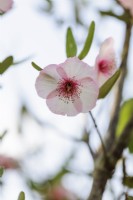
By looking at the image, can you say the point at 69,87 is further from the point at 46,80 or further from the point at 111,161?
the point at 111,161

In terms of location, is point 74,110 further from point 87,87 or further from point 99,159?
point 99,159

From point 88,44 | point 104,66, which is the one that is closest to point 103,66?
point 104,66

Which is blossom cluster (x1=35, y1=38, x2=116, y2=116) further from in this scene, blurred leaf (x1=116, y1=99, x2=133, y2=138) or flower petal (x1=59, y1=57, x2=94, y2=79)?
blurred leaf (x1=116, y1=99, x2=133, y2=138)

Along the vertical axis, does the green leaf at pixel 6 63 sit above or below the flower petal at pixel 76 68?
below

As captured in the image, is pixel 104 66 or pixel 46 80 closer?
pixel 46 80

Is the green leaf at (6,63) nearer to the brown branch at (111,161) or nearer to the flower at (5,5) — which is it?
the flower at (5,5)

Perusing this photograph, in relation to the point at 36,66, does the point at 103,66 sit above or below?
above

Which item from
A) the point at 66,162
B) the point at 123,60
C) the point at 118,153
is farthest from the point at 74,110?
the point at 66,162

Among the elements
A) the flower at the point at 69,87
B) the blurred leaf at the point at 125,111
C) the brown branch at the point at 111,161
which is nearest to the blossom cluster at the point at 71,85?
the flower at the point at 69,87

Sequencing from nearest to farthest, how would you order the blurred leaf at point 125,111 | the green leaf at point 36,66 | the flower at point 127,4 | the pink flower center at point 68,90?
the green leaf at point 36,66 < the pink flower center at point 68,90 < the flower at point 127,4 < the blurred leaf at point 125,111
